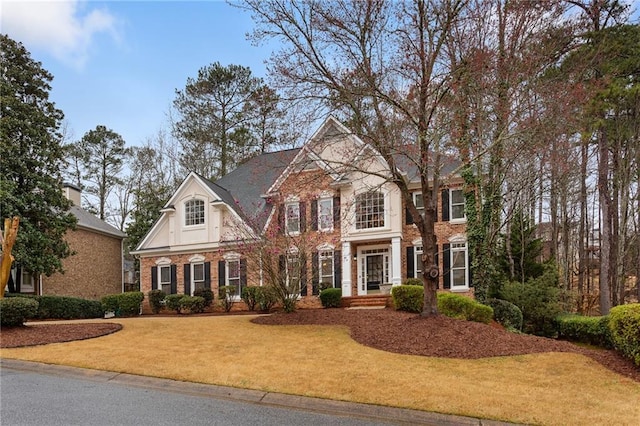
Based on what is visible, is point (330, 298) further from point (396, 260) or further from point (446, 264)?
point (446, 264)

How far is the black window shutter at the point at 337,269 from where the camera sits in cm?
1994

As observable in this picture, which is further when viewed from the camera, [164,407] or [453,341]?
[453,341]

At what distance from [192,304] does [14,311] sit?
28.2 ft

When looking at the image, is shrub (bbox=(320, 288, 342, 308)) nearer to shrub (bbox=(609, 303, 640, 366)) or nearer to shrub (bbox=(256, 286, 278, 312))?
shrub (bbox=(256, 286, 278, 312))

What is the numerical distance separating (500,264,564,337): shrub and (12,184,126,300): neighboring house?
19170mm

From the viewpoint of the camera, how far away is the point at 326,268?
2041 cm

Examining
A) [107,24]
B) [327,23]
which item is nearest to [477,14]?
[327,23]

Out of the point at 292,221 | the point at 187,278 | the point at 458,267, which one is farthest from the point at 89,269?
the point at 458,267

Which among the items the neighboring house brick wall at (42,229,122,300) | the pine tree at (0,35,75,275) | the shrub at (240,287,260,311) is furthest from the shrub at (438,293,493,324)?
the neighboring house brick wall at (42,229,122,300)

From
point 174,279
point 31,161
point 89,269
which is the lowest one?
point 174,279

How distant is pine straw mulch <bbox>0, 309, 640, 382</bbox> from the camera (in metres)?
9.35

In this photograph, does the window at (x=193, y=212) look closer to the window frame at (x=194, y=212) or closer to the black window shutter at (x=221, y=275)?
the window frame at (x=194, y=212)

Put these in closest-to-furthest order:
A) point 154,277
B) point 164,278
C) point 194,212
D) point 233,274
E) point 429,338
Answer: point 429,338 < point 233,274 < point 194,212 < point 164,278 < point 154,277

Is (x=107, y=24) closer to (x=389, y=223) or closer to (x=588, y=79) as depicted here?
(x=389, y=223)
